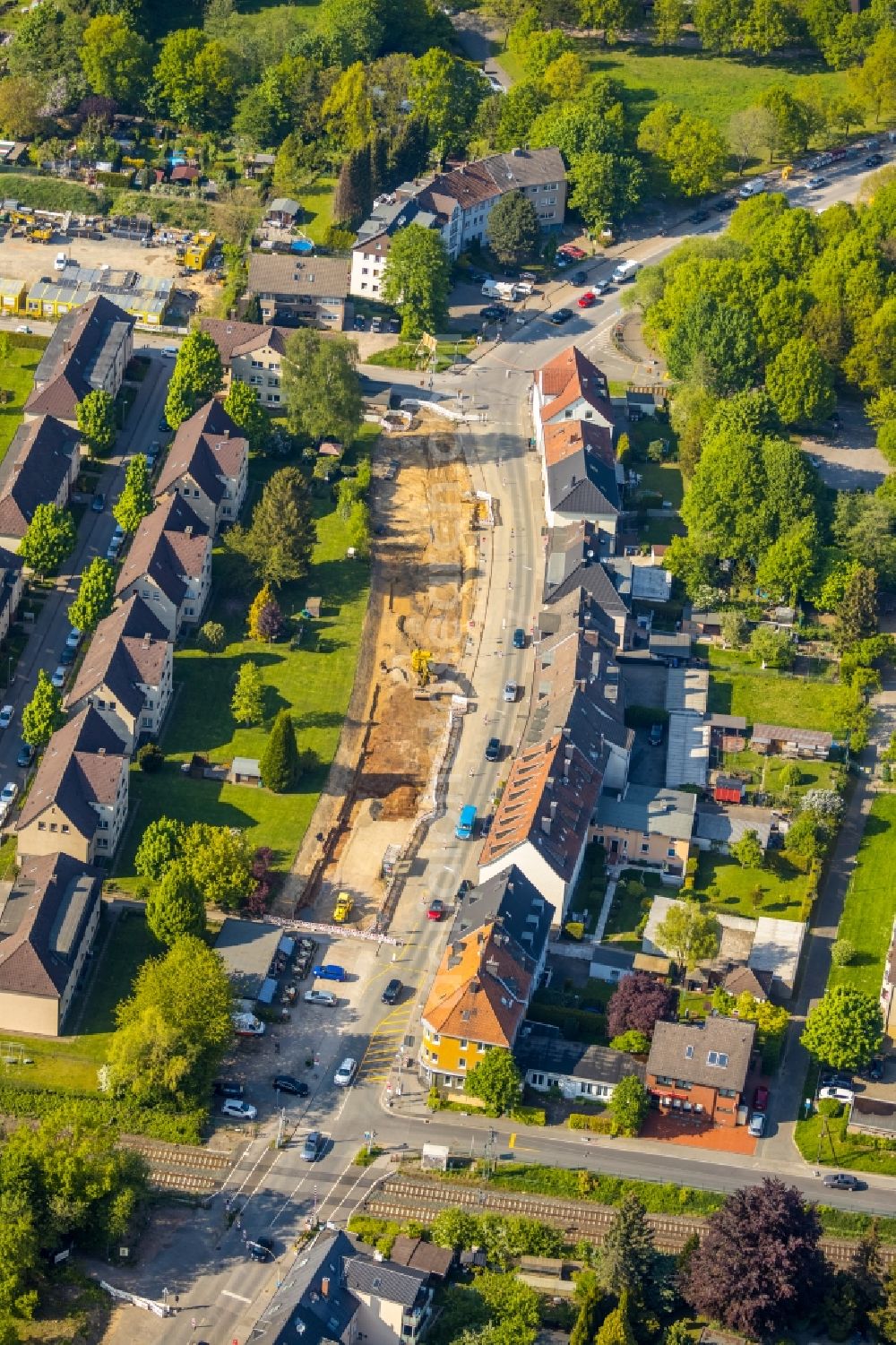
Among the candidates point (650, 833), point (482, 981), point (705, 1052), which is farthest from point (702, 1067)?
point (650, 833)

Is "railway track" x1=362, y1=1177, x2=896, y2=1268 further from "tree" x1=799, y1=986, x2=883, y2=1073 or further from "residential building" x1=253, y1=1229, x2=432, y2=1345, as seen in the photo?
"tree" x1=799, y1=986, x2=883, y2=1073

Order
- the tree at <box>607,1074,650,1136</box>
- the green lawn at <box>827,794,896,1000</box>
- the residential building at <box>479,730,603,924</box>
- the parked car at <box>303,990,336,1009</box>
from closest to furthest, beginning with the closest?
1. the tree at <box>607,1074,650,1136</box>
2. the parked car at <box>303,990,336,1009</box>
3. the residential building at <box>479,730,603,924</box>
4. the green lawn at <box>827,794,896,1000</box>

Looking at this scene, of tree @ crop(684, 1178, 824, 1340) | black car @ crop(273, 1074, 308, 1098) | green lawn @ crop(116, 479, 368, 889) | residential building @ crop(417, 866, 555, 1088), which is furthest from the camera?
green lawn @ crop(116, 479, 368, 889)

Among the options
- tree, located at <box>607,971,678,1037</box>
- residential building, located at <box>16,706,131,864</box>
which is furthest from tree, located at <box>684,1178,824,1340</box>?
residential building, located at <box>16,706,131,864</box>

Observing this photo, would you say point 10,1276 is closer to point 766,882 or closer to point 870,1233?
point 870,1233

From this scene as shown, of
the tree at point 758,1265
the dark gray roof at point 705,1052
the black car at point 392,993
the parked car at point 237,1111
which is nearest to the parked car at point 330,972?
the black car at point 392,993

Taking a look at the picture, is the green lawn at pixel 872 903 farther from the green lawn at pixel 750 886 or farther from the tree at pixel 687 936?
the tree at pixel 687 936
